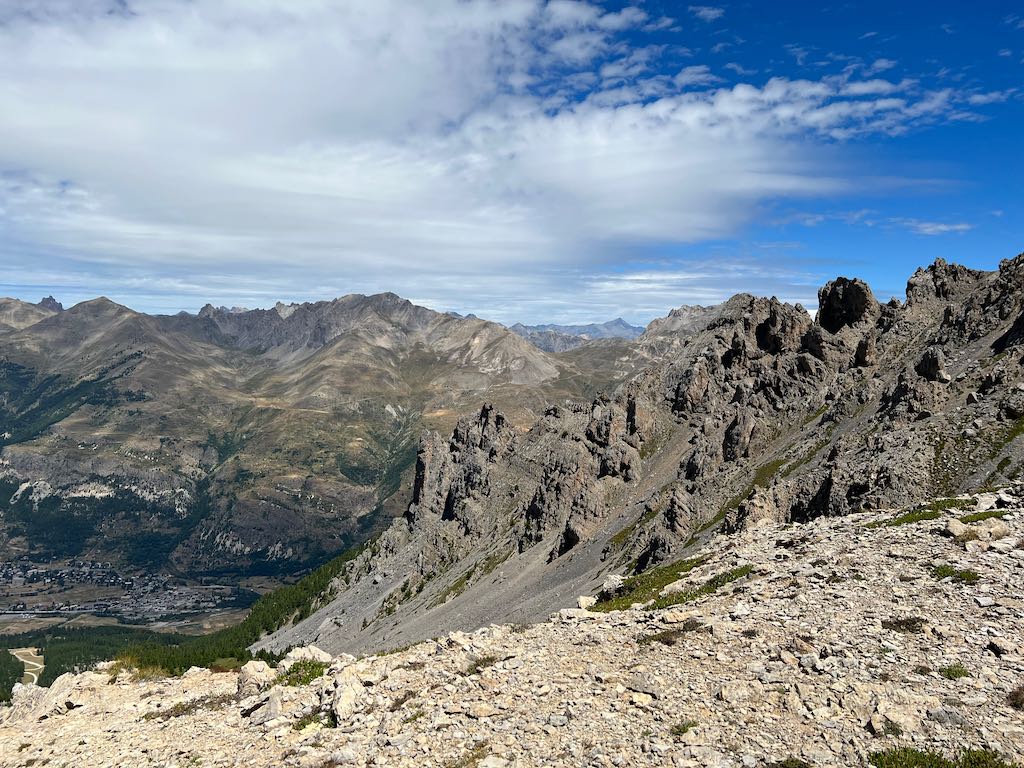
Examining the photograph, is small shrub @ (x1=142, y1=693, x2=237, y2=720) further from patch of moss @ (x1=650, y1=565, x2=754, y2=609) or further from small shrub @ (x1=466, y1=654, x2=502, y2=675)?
patch of moss @ (x1=650, y1=565, x2=754, y2=609)

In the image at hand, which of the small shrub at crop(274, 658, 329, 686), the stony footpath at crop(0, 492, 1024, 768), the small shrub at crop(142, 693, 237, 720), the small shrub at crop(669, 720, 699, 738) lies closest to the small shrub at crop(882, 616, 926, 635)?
the stony footpath at crop(0, 492, 1024, 768)

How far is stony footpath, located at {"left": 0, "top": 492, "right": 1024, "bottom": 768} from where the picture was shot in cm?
1958

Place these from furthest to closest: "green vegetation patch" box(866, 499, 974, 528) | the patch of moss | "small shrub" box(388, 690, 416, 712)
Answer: "green vegetation patch" box(866, 499, 974, 528), the patch of moss, "small shrub" box(388, 690, 416, 712)

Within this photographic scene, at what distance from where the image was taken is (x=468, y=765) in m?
20.2

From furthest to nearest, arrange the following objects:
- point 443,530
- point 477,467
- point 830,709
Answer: point 477,467 < point 443,530 < point 830,709

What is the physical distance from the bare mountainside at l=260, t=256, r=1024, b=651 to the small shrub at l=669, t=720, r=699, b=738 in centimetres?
2956

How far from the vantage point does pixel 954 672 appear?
21047 mm

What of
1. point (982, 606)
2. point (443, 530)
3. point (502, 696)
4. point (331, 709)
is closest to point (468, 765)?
point (502, 696)

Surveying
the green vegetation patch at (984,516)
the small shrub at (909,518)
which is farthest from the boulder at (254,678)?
the green vegetation patch at (984,516)

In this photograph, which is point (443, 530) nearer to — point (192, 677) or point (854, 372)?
point (854, 372)

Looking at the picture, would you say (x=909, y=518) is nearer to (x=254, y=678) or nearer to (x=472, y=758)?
(x=472, y=758)

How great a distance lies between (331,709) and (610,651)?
12.3 meters

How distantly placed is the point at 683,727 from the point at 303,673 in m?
20.3

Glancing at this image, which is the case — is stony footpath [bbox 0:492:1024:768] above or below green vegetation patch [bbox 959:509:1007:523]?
below
